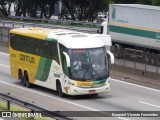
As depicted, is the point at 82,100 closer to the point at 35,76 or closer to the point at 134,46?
the point at 35,76

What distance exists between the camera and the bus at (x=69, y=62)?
24734 millimetres

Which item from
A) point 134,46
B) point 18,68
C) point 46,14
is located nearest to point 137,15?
point 134,46

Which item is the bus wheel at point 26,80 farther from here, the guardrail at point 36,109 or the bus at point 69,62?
the guardrail at point 36,109

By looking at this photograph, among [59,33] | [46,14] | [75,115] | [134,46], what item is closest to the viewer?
[75,115]

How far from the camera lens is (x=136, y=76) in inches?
1249

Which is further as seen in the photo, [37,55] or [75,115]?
[37,55]

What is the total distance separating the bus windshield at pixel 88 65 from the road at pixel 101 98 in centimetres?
104

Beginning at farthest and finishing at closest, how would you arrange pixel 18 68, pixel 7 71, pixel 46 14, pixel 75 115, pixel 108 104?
pixel 46 14, pixel 7 71, pixel 18 68, pixel 108 104, pixel 75 115

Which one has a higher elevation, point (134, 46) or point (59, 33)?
point (59, 33)

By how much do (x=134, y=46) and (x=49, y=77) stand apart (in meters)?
16.3

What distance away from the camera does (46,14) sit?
281ft

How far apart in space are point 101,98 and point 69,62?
7.83 ft

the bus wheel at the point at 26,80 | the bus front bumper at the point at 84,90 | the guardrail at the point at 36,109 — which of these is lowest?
the bus wheel at the point at 26,80

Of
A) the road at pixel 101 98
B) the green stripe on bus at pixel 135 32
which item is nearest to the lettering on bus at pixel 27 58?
the road at pixel 101 98
